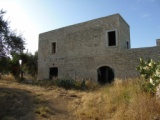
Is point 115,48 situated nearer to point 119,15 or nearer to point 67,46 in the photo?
point 119,15

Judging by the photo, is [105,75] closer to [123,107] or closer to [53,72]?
[53,72]

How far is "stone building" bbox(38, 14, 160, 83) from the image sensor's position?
44.4ft

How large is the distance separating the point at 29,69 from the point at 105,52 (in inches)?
562

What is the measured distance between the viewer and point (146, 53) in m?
12.8

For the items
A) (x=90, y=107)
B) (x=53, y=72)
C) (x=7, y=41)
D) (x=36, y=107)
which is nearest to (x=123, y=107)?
(x=90, y=107)

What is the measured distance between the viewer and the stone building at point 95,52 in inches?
533

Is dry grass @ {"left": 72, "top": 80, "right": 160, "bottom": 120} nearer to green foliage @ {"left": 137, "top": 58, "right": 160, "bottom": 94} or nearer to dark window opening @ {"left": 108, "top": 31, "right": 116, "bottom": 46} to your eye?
green foliage @ {"left": 137, "top": 58, "right": 160, "bottom": 94}

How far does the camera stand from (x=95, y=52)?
15.3 meters

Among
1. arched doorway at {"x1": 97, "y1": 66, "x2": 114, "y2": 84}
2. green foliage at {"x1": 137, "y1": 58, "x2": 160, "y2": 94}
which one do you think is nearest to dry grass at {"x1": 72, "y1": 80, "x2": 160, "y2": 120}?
green foliage at {"x1": 137, "y1": 58, "x2": 160, "y2": 94}

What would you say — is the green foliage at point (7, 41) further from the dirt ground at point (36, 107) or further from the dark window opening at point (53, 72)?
the dark window opening at point (53, 72)

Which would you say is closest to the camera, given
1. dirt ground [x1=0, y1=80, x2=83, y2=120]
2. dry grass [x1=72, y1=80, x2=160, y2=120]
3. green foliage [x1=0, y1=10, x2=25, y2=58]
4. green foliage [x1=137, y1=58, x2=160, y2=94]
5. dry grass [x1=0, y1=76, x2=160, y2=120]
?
dry grass [x1=72, y1=80, x2=160, y2=120]

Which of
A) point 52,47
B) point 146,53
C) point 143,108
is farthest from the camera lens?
point 52,47

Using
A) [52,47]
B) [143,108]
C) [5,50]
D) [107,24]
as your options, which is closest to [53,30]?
[52,47]

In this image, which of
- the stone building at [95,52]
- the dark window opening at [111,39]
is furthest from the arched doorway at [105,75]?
the dark window opening at [111,39]
